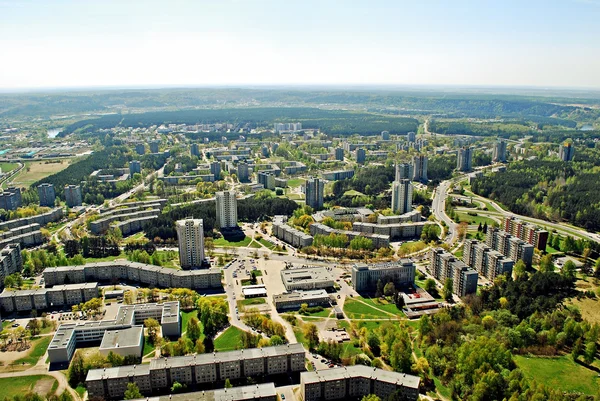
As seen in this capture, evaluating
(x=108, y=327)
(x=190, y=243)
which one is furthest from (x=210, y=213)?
(x=108, y=327)

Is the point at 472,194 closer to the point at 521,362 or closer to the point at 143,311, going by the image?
the point at 521,362

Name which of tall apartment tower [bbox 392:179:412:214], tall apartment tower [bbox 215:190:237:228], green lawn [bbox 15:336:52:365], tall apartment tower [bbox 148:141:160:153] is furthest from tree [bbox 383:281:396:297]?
tall apartment tower [bbox 148:141:160:153]

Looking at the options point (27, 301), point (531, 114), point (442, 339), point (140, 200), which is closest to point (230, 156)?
point (140, 200)

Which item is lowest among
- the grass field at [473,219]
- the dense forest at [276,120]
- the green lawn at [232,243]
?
the green lawn at [232,243]

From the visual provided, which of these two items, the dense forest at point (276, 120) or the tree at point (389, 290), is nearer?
the tree at point (389, 290)

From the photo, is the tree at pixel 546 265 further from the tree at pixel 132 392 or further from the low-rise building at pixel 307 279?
the tree at pixel 132 392

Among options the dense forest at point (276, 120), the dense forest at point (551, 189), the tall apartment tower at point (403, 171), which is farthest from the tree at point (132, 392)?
the dense forest at point (276, 120)

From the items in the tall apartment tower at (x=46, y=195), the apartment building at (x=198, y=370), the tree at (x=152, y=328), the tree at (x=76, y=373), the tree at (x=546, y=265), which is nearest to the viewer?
the apartment building at (x=198, y=370)
